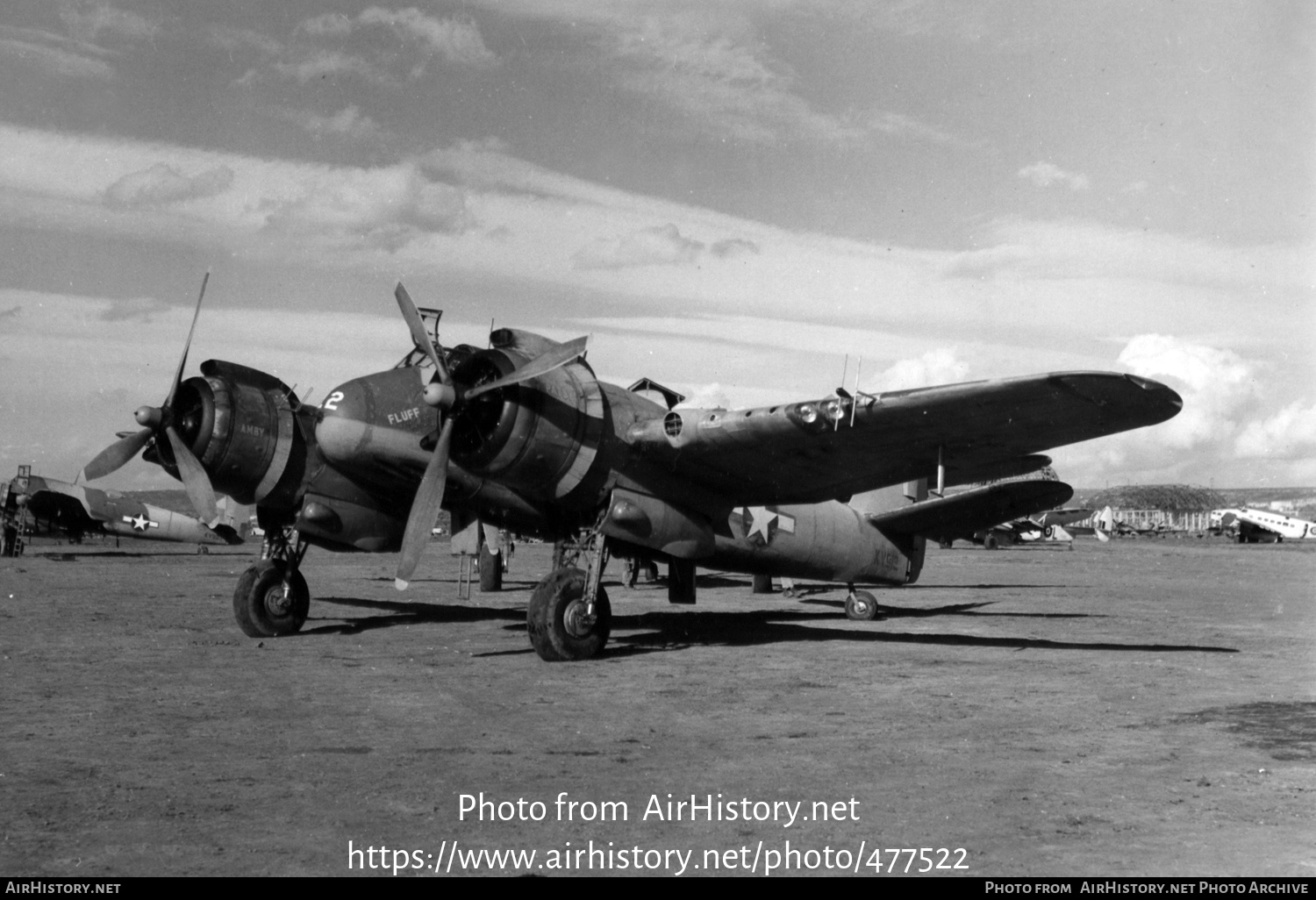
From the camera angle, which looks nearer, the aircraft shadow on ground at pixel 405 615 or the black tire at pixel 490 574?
the aircraft shadow on ground at pixel 405 615

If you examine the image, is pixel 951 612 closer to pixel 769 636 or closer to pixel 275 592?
pixel 769 636

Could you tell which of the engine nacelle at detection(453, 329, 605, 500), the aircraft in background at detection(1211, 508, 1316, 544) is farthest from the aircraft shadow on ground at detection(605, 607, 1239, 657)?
the aircraft in background at detection(1211, 508, 1316, 544)

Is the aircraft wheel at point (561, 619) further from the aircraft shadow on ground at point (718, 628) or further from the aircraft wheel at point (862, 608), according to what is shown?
the aircraft wheel at point (862, 608)

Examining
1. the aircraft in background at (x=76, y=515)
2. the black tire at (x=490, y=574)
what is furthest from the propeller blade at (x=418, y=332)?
the aircraft in background at (x=76, y=515)

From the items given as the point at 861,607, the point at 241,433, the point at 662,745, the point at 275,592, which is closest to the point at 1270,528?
the point at 861,607

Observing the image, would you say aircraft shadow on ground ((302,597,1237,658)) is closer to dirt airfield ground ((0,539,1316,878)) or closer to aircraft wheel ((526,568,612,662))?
dirt airfield ground ((0,539,1316,878))

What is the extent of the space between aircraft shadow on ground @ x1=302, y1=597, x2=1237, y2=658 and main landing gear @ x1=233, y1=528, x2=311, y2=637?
3.10ft

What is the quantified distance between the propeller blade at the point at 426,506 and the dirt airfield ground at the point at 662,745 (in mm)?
1387

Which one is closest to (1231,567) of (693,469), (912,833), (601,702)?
(693,469)

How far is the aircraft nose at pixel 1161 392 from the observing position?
10.8 m

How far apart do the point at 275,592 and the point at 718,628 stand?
767cm

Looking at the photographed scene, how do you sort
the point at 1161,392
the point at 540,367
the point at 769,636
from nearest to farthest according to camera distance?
the point at 1161,392, the point at 540,367, the point at 769,636

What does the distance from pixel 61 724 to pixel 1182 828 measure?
8.86 m

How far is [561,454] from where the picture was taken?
543 inches
